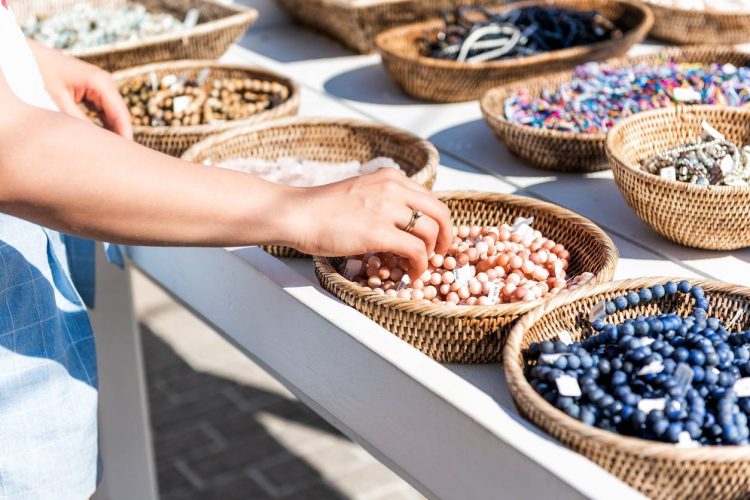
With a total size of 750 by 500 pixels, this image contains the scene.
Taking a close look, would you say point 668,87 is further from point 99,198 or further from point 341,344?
point 99,198

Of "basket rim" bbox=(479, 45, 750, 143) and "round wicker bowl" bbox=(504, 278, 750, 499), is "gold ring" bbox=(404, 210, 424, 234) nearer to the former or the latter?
"round wicker bowl" bbox=(504, 278, 750, 499)

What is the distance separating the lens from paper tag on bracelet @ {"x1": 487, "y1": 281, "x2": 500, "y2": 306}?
1170mm

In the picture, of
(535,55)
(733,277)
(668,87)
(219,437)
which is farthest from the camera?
(219,437)

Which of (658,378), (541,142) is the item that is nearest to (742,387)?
(658,378)

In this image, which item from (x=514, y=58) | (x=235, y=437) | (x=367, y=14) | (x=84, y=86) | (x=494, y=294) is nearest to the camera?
(x=494, y=294)

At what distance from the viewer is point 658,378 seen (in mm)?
949

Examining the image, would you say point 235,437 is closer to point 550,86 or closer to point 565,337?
point 550,86

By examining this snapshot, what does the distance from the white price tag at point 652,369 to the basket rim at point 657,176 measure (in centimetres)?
39

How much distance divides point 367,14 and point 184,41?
1.45 ft

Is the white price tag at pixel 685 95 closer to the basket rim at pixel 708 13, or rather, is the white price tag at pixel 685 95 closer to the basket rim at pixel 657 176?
the basket rim at pixel 657 176

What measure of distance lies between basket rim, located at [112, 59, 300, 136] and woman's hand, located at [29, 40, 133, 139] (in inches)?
3.7

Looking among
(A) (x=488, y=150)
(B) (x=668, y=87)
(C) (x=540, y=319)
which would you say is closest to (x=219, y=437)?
(A) (x=488, y=150)

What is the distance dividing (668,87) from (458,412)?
97 cm

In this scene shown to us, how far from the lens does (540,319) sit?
108 cm
